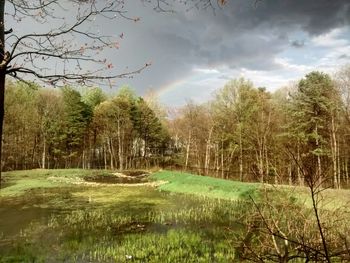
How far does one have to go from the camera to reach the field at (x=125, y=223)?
12.1 metres

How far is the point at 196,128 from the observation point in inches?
2443

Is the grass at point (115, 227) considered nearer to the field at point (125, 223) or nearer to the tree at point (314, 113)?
the field at point (125, 223)

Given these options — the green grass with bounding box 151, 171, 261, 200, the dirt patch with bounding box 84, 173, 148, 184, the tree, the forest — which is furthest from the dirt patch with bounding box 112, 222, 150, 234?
the tree

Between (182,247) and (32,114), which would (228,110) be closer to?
(32,114)

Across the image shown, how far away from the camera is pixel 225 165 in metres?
57.2

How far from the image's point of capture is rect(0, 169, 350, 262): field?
39.7 ft

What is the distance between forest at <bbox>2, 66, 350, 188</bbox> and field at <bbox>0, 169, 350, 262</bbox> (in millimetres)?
16455

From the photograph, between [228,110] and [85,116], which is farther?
[85,116]

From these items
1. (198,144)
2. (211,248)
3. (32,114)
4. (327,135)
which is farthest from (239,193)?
(32,114)

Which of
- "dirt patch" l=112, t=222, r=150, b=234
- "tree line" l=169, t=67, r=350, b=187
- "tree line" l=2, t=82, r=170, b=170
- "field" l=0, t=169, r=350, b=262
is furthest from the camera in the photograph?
Result: "tree line" l=2, t=82, r=170, b=170

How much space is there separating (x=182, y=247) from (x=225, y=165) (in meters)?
44.8

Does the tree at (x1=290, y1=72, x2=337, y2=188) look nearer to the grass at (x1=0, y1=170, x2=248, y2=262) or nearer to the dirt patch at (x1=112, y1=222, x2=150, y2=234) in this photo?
the grass at (x1=0, y1=170, x2=248, y2=262)

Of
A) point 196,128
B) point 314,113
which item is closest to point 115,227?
point 314,113

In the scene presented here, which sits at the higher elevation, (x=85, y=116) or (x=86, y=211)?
(x=85, y=116)
